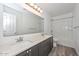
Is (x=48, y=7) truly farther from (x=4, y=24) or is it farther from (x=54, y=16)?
(x=4, y=24)

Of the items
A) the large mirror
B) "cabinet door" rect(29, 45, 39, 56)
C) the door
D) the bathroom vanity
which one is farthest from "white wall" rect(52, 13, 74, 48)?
"cabinet door" rect(29, 45, 39, 56)

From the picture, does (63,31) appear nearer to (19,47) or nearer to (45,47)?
(45,47)

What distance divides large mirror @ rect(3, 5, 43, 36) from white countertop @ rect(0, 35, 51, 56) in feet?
0.44

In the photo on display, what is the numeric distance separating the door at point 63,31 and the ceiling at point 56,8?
0.44 ft

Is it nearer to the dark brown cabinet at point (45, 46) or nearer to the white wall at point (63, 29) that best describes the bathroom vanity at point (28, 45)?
the dark brown cabinet at point (45, 46)

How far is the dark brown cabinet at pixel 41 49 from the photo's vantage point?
4.20 ft

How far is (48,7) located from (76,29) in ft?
1.88

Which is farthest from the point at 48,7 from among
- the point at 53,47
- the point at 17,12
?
the point at 53,47

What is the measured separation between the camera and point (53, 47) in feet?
5.02

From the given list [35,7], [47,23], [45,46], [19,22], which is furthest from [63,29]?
[19,22]

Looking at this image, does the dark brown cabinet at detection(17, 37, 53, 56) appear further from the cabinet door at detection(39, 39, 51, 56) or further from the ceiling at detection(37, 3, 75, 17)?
the ceiling at detection(37, 3, 75, 17)

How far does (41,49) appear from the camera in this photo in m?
1.52

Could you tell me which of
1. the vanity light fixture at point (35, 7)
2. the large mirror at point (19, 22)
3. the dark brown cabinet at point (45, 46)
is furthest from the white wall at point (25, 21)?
the dark brown cabinet at point (45, 46)

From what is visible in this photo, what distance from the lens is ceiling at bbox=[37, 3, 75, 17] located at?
4.49ft
